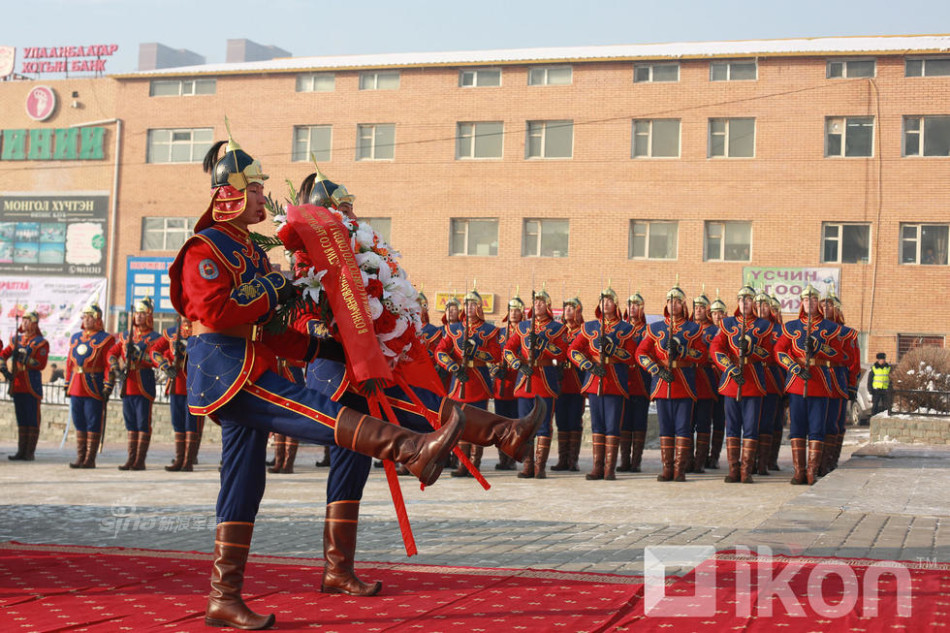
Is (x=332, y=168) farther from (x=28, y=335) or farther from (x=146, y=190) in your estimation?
(x=28, y=335)

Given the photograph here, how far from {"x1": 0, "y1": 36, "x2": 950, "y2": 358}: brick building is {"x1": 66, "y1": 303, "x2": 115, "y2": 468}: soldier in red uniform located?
869 inches

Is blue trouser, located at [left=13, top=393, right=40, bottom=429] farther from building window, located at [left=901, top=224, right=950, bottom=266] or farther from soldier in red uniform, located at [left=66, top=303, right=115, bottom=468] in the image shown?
building window, located at [left=901, top=224, right=950, bottom=266]

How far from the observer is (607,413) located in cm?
1356

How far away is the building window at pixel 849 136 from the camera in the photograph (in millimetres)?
34006

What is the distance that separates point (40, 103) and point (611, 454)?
37962 millimetres

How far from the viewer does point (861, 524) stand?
330 inches

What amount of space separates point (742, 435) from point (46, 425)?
14.6 meters

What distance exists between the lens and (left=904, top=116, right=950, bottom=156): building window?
1320 inches

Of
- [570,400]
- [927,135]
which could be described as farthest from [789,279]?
[570,400]

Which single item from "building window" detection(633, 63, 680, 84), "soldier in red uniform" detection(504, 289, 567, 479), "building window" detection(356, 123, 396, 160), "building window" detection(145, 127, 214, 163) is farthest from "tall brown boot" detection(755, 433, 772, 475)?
"building window" detection(145, 127, 214, 163)

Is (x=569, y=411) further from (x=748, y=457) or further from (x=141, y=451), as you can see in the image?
(x=141, y=451)

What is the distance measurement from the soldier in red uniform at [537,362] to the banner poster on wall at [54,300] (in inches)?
1240

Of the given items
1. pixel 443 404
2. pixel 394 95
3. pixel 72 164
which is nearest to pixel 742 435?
pixel 443 404

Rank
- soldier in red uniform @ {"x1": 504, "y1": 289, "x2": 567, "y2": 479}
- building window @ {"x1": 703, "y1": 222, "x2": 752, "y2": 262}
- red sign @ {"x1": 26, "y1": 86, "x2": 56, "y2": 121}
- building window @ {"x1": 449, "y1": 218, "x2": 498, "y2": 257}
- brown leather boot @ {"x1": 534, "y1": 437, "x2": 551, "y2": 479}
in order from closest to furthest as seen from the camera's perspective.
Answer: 1. brown leather boot @ {"x1": 534, "y1": 437, "x2": 551, "y2": 479}
2. soldier in red uniform @ {"x1": 504, "y1": 289, "x2": 567, "y2": 479}
3. building window @ {"x1": 703, "y1": 222, "x2": 752, "y2": 262}
4. building window @ {"x1": 449, "y1": 218, "x2": 498, "y2": 257}
5. red sign @ {"x1": 26, "y1": 86, "x2": 56, "y2": 121}
